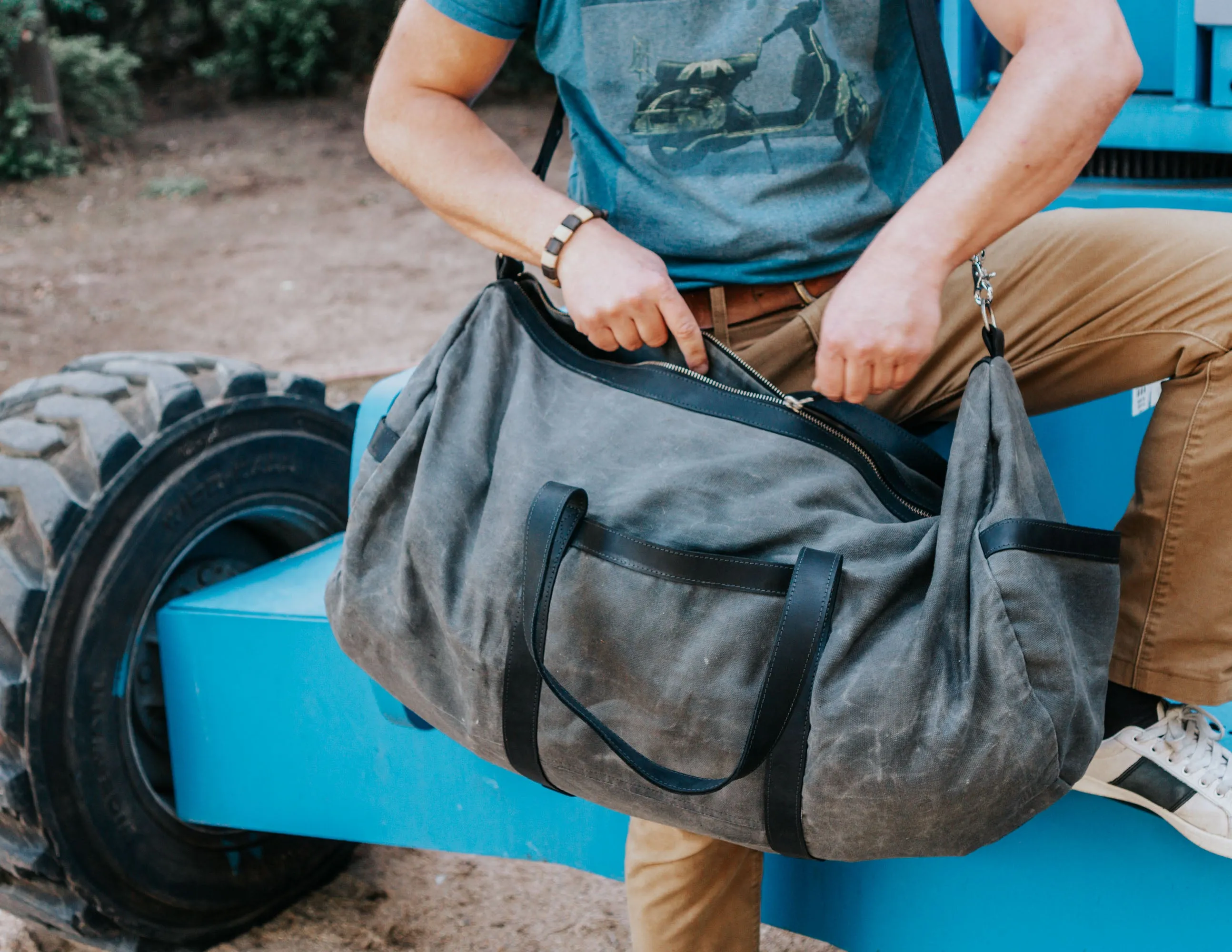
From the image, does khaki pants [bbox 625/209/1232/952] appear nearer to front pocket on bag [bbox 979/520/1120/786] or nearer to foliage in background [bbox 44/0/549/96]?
front pocket on bag [bbox 979/520/1120/786]

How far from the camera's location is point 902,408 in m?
1.47

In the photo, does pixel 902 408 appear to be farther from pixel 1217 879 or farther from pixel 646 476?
pixel 1217 879

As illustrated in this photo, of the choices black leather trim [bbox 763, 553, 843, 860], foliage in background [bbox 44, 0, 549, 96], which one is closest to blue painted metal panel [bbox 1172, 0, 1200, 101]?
black leather trim [bbox 763, 553, 843, 860]

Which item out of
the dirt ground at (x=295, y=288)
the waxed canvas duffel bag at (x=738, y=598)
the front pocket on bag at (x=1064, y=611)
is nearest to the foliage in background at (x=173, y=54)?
the dirt ground at (x=295, y=288)

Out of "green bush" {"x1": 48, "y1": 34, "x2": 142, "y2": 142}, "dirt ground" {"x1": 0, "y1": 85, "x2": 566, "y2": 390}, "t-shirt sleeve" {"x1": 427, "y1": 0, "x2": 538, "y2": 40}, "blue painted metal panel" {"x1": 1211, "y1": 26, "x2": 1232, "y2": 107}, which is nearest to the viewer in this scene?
"t-shirt sleeve" {"x1": 427, "y1": 0, "x2": 538, "y2": 40}

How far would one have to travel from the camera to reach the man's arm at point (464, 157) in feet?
4.29

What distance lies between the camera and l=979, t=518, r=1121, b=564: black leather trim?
1092mm

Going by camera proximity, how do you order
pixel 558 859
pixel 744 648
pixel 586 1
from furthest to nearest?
pixel 558 859
pixel 586 1
pixel 744 648

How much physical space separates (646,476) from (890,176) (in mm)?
504

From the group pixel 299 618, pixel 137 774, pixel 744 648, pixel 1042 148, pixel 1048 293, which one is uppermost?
pixel 1042 148

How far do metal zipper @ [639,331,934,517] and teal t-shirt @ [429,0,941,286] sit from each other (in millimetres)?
144

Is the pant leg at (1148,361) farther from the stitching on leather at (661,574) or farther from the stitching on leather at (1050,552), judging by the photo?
the stitching on leather at (661,574)

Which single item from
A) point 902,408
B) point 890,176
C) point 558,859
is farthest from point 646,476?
point 558,859

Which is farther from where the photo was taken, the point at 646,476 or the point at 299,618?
the point at 299,618
